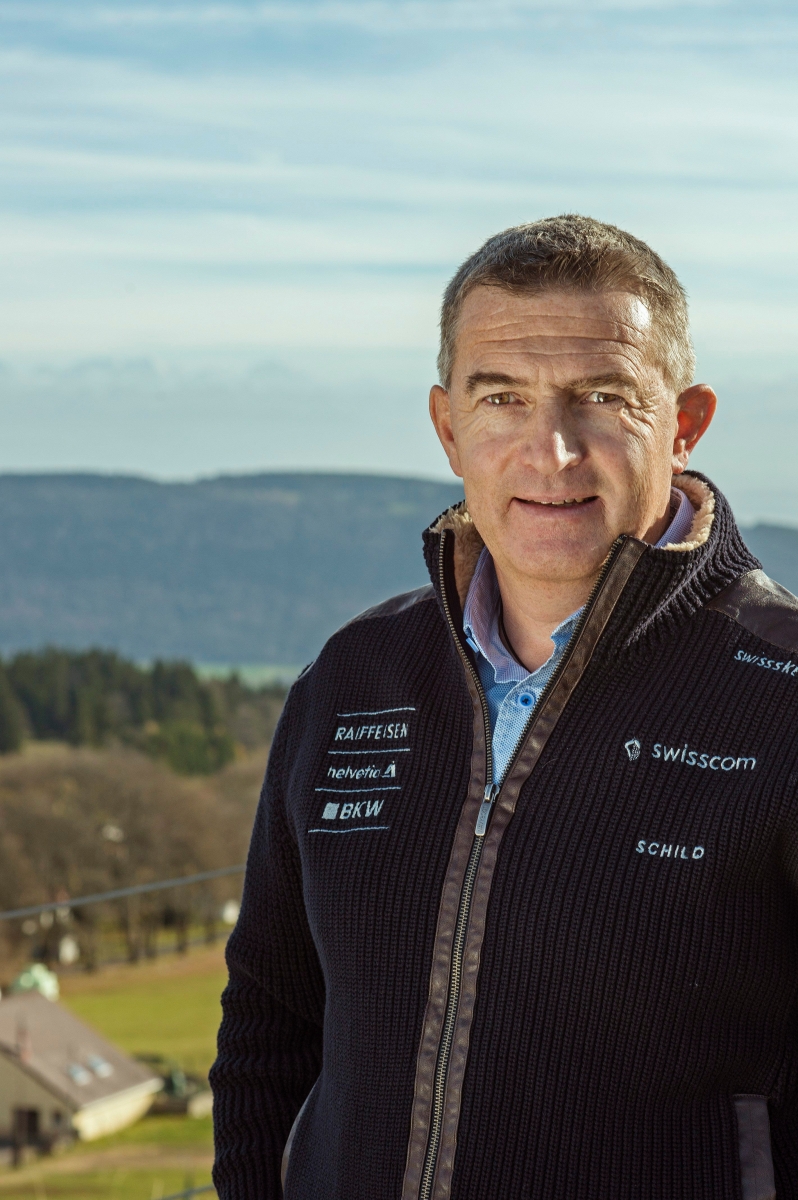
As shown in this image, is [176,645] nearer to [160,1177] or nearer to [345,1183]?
[160,1177]

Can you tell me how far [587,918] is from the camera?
4.22ft

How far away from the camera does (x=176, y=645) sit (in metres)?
31.6

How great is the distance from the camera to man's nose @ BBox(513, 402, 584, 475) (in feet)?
4.45

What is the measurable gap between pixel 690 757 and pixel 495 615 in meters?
0.32

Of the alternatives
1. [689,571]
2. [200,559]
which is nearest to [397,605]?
Answer: [689,571]

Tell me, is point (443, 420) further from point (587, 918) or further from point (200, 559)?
point (200, 559)

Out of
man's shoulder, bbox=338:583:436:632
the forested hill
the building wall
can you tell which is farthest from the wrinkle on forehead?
the forested hill

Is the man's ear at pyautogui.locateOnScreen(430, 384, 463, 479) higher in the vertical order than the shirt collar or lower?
higher

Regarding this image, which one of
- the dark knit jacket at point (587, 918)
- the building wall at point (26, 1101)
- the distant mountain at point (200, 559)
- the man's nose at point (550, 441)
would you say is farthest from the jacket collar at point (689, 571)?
the distant mountain at point (200, 559)

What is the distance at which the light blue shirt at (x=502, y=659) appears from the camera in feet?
4.61

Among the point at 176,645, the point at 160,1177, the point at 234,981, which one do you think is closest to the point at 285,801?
the point at 234,981

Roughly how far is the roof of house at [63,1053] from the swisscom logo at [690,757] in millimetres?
3467

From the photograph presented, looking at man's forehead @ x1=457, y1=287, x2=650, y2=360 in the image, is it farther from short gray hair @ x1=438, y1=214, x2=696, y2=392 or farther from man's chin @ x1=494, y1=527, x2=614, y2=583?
man's chin @ x1=494, y1=527, x2=614, y2=583

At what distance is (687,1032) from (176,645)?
3083 cm
